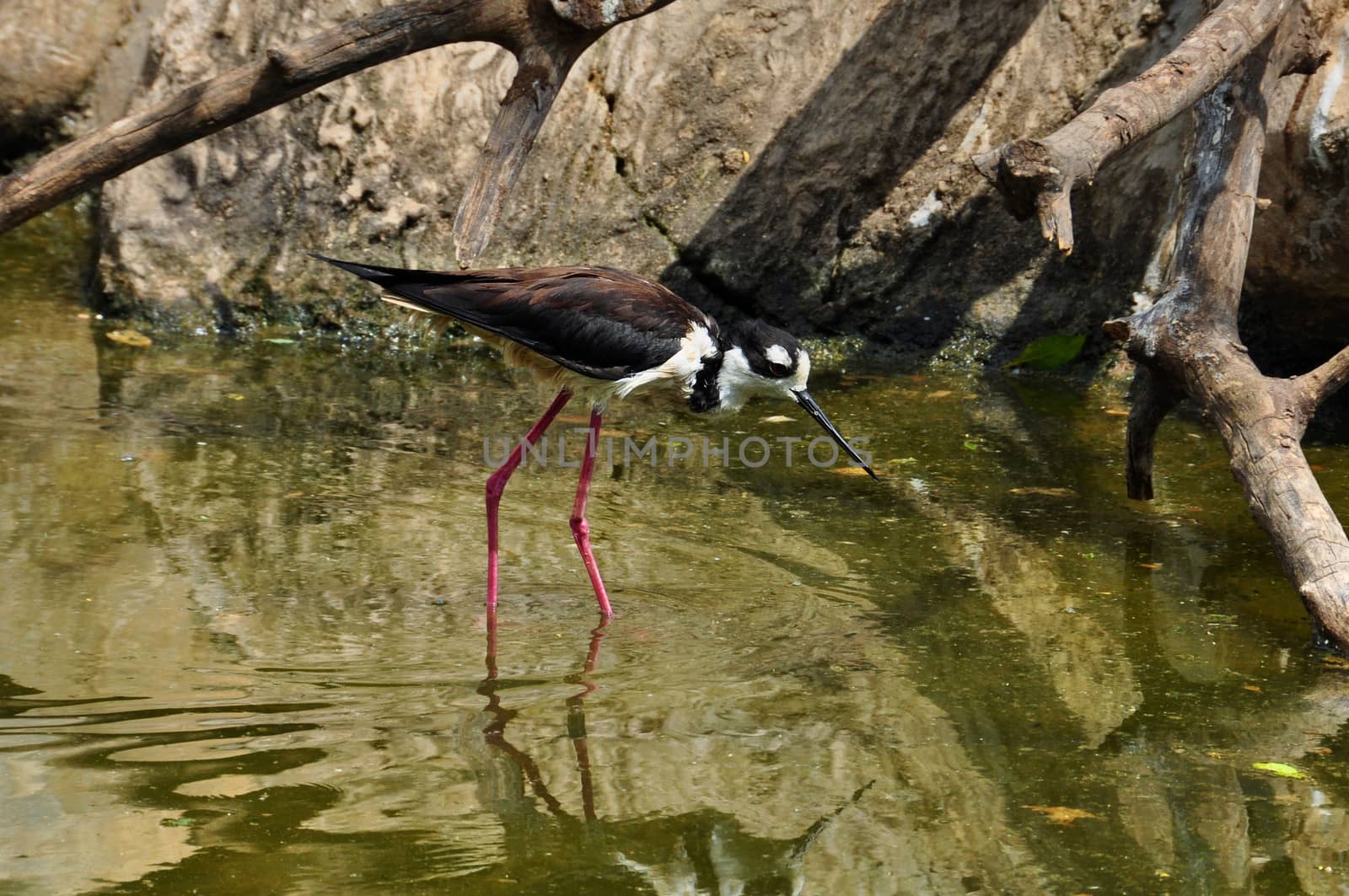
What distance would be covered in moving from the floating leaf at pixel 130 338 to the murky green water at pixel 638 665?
63cm

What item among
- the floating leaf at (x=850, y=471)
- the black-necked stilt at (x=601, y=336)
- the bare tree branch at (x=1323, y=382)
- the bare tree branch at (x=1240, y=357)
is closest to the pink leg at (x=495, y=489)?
the black-necked stilt at (x=601, y=336)

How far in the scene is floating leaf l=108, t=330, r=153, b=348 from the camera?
7.93 metres

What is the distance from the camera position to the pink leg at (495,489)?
4.96 meters

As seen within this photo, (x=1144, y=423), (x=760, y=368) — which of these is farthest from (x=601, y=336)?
(x=1144, y=423)

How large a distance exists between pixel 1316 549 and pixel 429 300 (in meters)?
3.04

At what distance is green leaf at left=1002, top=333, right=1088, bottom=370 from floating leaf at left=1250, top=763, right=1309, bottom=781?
14.5 ft

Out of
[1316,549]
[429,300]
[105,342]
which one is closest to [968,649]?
[1316,549]

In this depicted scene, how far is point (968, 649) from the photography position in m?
4.66

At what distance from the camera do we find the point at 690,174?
8492 millimetres

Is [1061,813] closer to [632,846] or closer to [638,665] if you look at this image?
[632,846]

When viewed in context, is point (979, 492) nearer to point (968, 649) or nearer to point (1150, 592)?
point (1150, 592)

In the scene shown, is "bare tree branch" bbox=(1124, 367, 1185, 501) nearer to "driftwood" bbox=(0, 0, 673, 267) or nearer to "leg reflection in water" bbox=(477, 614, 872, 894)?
"driftwood" bbox=(0, 0, 673, 267)

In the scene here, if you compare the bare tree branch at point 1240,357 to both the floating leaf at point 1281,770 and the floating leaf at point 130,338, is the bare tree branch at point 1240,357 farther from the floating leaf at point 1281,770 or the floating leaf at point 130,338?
the floating leaf at point 130,338

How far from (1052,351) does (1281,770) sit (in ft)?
14.7
